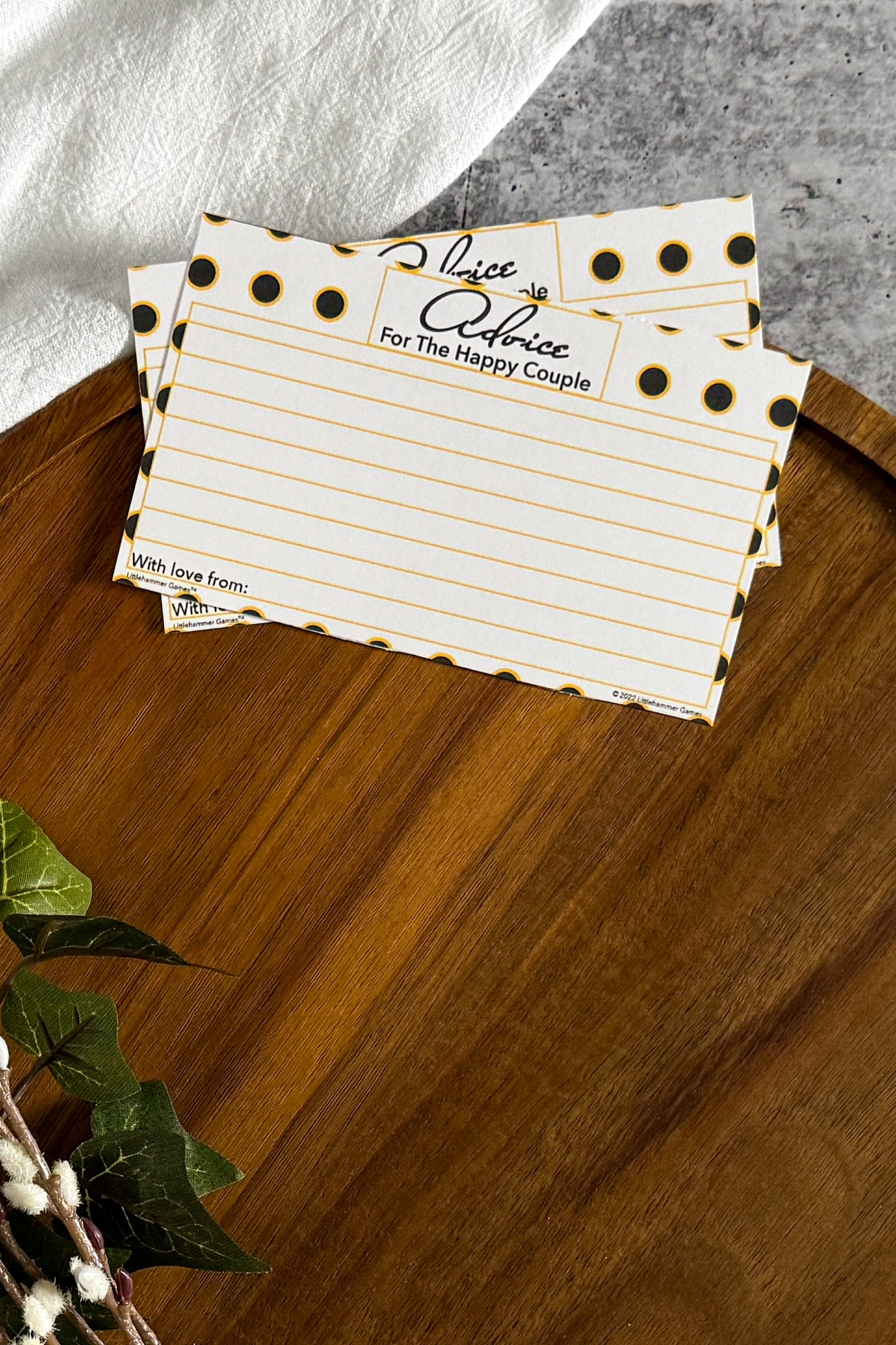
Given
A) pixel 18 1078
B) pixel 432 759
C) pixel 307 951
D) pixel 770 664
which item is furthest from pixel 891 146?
pixel 18 1078

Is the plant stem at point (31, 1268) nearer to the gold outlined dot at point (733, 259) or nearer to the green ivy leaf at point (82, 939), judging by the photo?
the green ivy leaf at point (82, 939)

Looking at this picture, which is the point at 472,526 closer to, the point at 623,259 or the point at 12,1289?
the point at 623,259

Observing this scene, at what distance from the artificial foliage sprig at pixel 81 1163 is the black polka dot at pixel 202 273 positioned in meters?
0.28

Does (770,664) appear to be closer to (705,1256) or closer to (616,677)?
(616,677)

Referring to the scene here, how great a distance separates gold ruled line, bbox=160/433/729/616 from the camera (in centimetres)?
50

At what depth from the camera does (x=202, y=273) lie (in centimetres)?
49

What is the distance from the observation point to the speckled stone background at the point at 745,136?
58cm

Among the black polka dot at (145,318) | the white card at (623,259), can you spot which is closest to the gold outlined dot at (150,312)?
the black polka dot at (145,318)

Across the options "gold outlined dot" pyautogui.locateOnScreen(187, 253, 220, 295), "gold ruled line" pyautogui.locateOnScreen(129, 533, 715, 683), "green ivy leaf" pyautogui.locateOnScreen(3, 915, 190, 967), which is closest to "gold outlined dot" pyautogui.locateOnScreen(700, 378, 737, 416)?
"gold ruled line" pyautogui.locateOnScreen(129, 533, 715, 683)

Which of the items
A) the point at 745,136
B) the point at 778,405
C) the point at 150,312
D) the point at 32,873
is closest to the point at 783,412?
the point at 778,405

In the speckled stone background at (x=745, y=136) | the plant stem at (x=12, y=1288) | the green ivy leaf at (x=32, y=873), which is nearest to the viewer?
the plant stem at (x=12, y=1288)

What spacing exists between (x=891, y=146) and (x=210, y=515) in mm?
457

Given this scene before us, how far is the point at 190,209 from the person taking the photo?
522 millimetres

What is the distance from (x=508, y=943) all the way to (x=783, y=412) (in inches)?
11.8
